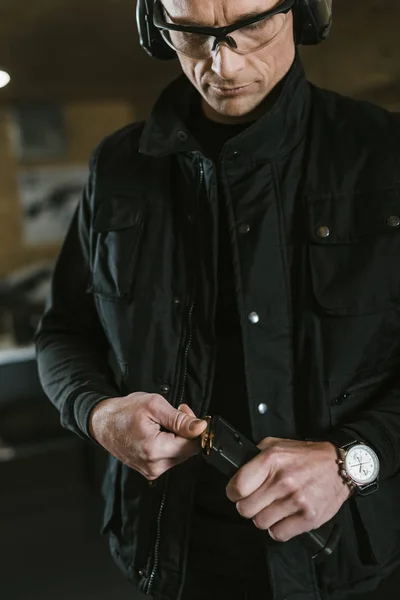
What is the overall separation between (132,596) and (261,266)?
113cm

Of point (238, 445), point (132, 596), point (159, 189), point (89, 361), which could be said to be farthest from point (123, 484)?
point (132, 596)

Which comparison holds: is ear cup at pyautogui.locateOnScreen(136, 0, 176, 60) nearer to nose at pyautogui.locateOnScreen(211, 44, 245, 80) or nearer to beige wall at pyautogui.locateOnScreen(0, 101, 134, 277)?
nose at pyautogui.locateOnScreen(211, 44, 245, 80)

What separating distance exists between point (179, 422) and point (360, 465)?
0.22 m

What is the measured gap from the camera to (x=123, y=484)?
97 cm

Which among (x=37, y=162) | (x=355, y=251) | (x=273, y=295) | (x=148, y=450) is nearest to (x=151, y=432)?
(x=148, y=450)

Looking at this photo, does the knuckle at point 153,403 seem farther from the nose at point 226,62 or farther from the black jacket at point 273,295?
the nose at point 226,62

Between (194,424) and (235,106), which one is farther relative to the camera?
(235,106)

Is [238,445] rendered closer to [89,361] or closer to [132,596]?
[89,361]

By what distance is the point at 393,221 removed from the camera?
821 mm

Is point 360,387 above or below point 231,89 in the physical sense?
below

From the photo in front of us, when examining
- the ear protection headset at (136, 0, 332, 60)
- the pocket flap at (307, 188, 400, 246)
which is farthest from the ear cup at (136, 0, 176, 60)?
the pocket flap at (307, 188, 400, 246)

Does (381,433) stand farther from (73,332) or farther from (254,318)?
(73,332)

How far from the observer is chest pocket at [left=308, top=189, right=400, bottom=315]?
82 cm

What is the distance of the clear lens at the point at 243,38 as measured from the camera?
0.79 meters
